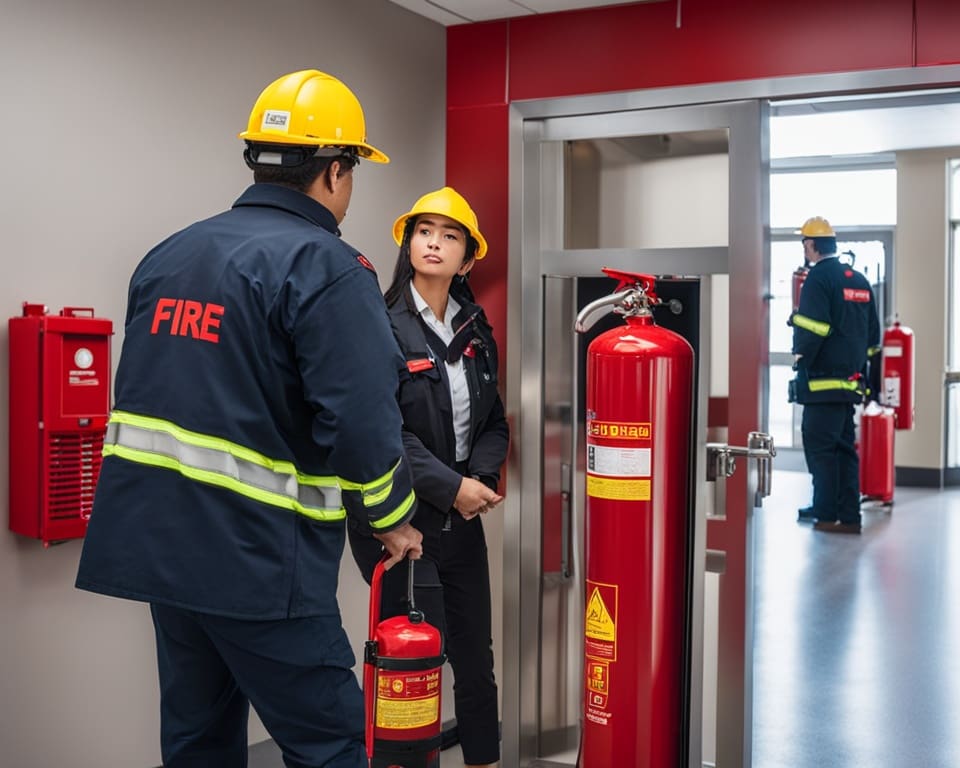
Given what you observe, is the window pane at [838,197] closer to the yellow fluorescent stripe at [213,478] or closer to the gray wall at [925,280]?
the gray wall at [925,280]

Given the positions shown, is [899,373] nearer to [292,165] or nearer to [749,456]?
[749,456]

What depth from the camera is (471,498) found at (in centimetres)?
281

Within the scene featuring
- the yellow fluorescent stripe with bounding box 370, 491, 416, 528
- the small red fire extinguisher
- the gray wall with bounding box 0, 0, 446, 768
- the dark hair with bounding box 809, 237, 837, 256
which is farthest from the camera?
the small red fire extinguisher

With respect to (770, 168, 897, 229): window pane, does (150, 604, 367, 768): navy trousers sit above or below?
below

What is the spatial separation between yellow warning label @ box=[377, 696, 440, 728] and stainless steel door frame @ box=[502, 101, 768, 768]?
0.87 meters

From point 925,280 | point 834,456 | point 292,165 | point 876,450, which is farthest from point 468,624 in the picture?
point 925,280

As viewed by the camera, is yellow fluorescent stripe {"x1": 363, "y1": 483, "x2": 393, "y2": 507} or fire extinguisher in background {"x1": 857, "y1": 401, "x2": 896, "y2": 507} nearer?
yellow fluorescent stripe {"x1": 363, "y1": 483, "x2": 393, "y2": 507}

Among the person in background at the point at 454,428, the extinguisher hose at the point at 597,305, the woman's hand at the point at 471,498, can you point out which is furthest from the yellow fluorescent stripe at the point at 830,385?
the woman's hand at the point at 471,498

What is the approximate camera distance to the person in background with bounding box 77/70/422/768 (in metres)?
1.89

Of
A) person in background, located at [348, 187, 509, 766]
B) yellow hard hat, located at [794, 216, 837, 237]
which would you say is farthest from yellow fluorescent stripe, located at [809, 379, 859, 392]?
person in background, located at [348, 187, 509, 766]

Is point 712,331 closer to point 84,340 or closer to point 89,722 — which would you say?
point 84,340

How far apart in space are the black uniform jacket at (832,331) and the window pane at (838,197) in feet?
10.6

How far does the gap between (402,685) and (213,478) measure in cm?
69

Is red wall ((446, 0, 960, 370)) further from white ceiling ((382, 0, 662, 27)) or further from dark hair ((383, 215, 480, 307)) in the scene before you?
dark hair ((383, 215, 480, 307))
